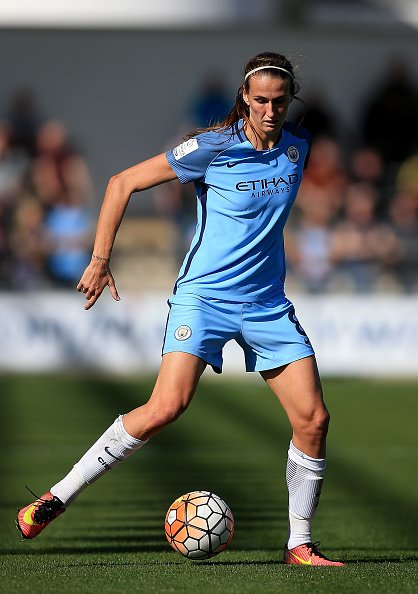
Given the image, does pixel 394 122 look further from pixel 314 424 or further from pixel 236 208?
pixel 314 424

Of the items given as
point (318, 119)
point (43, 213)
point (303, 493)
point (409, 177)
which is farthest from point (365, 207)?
point (303, 493)

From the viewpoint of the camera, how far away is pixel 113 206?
4.87 metres

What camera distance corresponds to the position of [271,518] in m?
6.79

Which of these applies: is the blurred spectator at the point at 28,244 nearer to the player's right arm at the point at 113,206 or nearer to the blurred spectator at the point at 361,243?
the blurred spectator at the point at 361,243

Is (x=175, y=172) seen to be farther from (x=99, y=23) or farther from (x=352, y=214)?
(x=99, y=23)

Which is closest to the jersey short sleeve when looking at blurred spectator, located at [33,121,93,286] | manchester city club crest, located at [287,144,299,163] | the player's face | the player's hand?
the player's face

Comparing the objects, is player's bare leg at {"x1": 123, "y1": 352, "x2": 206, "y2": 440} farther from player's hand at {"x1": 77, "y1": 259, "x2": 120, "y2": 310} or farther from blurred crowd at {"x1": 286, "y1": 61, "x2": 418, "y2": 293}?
blurred crowd at {"x1": 286, "y1": 61, "x2": 418, "y2": 293}

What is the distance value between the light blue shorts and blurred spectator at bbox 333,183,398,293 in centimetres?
1060

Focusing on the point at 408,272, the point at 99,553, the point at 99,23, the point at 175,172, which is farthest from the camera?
the point at 99,23

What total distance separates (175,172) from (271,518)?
286 cm

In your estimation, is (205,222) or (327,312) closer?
(205,222)

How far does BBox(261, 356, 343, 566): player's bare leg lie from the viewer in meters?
4.96

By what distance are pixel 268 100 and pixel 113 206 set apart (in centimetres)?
88

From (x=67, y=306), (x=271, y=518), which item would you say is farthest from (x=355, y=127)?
(x=271, y=518)
